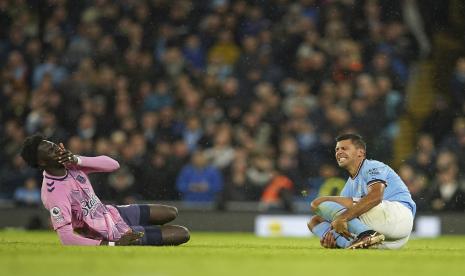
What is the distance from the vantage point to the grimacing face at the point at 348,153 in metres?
9.91

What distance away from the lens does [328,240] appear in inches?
399

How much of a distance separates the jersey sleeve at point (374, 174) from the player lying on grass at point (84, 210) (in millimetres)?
1873

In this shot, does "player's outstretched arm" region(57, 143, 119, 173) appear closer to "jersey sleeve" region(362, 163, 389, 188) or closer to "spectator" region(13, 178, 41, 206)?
"jersey sleeve" region(362, 163, 389, 188)

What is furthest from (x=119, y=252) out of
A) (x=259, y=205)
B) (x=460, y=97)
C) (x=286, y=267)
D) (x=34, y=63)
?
(x=34, y=63)

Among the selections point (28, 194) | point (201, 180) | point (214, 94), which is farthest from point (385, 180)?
point (28, 194)

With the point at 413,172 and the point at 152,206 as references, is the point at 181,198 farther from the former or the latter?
the point at 152,206

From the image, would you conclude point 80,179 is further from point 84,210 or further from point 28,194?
point 28,194

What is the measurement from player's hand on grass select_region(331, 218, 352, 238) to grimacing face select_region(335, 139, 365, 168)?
0.63 metres

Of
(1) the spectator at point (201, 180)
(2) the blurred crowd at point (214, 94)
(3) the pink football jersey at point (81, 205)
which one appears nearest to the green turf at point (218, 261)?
(3) the pink football jersey at point (81, 205)

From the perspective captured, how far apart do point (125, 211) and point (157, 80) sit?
25.5 feet

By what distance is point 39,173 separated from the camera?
16.4m

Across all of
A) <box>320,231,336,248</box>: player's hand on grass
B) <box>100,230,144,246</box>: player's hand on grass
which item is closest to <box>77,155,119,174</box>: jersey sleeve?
<box>100,230,144,246</box>: player's hand on grass

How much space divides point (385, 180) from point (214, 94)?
25.3ft

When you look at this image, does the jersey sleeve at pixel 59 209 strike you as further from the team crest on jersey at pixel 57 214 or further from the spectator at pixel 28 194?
the spectator at pixel 28 194
